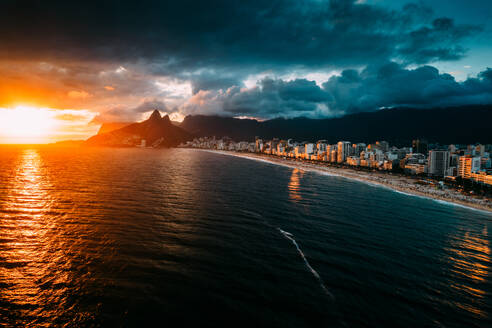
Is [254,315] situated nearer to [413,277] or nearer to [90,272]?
[90,272]

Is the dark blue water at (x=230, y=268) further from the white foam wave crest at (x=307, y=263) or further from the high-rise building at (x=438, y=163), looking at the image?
the high-rise building at (x=438, y=163)

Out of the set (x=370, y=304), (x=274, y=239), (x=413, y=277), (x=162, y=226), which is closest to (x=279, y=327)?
(x=370, y=304)

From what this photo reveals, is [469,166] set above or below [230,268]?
above

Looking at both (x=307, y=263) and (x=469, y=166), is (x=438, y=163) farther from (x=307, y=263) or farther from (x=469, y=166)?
(x=307, y=263)

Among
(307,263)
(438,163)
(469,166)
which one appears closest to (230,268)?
(307,263)

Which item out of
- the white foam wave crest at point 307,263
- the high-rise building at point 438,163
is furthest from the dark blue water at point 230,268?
the high-rise building at point 438,163

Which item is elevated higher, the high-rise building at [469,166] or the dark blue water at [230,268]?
the high-rise building at [469,166]

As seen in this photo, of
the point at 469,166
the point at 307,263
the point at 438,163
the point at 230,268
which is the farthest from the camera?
the point at 438,163
